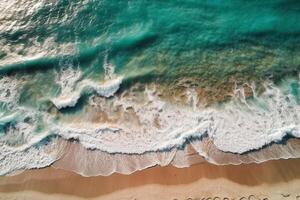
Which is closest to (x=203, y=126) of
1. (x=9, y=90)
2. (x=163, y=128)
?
(x=163, y=128)

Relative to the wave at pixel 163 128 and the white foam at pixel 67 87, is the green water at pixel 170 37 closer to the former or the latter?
the white foam at pixel 67 87

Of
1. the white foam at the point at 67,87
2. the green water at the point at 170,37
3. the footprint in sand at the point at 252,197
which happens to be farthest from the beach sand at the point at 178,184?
the green water at the point at 170,37

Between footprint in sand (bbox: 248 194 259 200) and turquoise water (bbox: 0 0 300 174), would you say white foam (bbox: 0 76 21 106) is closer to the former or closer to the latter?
turquoise water (bbox: 0 0 300 174)

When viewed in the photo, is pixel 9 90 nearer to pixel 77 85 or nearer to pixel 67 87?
pixel 67 87

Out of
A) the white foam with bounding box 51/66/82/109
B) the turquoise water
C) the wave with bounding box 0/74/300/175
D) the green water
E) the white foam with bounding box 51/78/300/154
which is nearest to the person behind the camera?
the wave with bounding box 0/74/300/175

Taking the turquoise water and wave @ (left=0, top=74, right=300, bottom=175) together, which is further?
the turquoise water

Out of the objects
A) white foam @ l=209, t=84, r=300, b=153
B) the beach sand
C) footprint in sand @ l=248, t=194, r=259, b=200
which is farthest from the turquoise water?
footprint in sand @ l=248, t=194, r=259, b=200
